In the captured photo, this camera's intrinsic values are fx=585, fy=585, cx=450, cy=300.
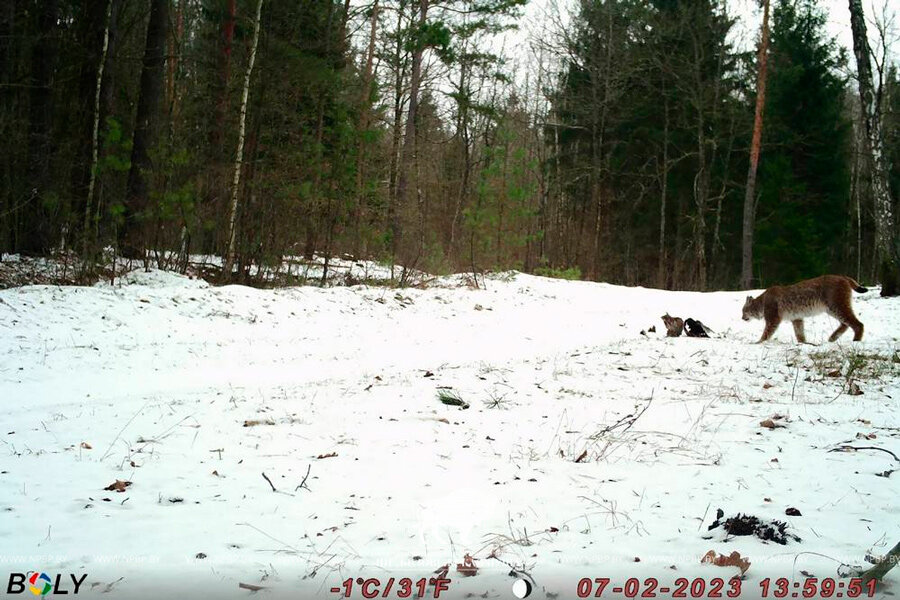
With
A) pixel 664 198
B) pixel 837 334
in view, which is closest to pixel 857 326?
pixel 837 334

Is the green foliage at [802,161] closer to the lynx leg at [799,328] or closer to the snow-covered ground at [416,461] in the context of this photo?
the lynx leg at [799,328]

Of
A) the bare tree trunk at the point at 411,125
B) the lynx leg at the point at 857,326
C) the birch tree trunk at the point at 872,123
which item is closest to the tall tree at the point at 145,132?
the bare tree trunk at the point at 411,125

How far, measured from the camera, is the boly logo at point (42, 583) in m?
2.60

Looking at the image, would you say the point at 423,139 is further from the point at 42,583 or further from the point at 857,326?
the point at 42,583

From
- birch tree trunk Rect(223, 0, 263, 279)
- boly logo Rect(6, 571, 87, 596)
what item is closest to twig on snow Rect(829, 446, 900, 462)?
boly logo Rect(6, 571, 87, 596)

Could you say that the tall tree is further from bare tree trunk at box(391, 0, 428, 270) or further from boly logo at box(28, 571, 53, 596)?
boly logo at box(28, 571, 53, 596)

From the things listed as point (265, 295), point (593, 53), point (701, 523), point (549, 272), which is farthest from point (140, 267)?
point (593, 53)

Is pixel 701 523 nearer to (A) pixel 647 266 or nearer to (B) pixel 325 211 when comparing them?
(B) pixel 325 211

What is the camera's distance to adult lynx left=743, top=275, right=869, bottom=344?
1012 cm

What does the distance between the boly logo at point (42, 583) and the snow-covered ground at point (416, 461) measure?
52mm

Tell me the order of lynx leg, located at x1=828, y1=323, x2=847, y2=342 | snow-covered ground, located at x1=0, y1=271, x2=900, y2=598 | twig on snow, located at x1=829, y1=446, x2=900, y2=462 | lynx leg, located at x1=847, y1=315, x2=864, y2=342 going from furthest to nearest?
lynx leg, located at x1=828, y1=323, x2=847, y2=342
lynx leg, located at x1=847, y1=315, x2=864, y2=342
twig on snow, located at x1=829, y1=446, x2=900, y2=462
snow-covered ground, located at x1=0, y1=271, x2=900, y2=598

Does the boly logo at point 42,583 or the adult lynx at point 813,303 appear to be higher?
the adult lynx at point 813,303

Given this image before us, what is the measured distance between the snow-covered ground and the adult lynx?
28.5 inches

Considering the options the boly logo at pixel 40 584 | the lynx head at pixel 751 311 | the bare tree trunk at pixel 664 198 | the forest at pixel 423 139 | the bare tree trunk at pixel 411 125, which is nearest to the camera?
the boly logo at pixel 40 584
